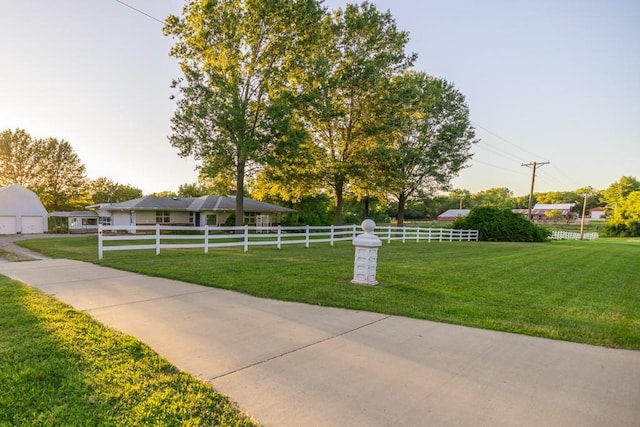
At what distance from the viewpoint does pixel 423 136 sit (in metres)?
28.0

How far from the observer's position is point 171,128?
18.3m

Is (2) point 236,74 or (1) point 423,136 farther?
(1) point 423,136

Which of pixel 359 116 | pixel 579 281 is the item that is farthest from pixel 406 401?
pixel 359 116

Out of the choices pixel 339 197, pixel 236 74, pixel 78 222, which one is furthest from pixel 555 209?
pixel 78 222

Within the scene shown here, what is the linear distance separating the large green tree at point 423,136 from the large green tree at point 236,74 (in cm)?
726

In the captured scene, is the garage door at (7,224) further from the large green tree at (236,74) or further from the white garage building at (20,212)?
the large green tree at (236,74)

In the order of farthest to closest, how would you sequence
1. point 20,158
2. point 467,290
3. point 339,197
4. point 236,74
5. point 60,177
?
point 60,177, point 20,158, point 339,197, point 236,74, point 467,290

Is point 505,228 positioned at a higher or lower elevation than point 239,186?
lower

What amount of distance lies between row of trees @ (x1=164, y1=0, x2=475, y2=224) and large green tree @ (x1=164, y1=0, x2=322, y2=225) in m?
0.06

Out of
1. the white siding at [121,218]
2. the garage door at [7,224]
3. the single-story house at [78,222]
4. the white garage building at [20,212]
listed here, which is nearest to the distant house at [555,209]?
the white siding at [121,218]

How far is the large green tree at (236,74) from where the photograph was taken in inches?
689

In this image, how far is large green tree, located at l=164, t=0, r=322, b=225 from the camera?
1750 cm

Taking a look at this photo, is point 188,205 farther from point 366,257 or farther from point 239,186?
point 366,257

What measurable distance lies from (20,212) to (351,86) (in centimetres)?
3506
